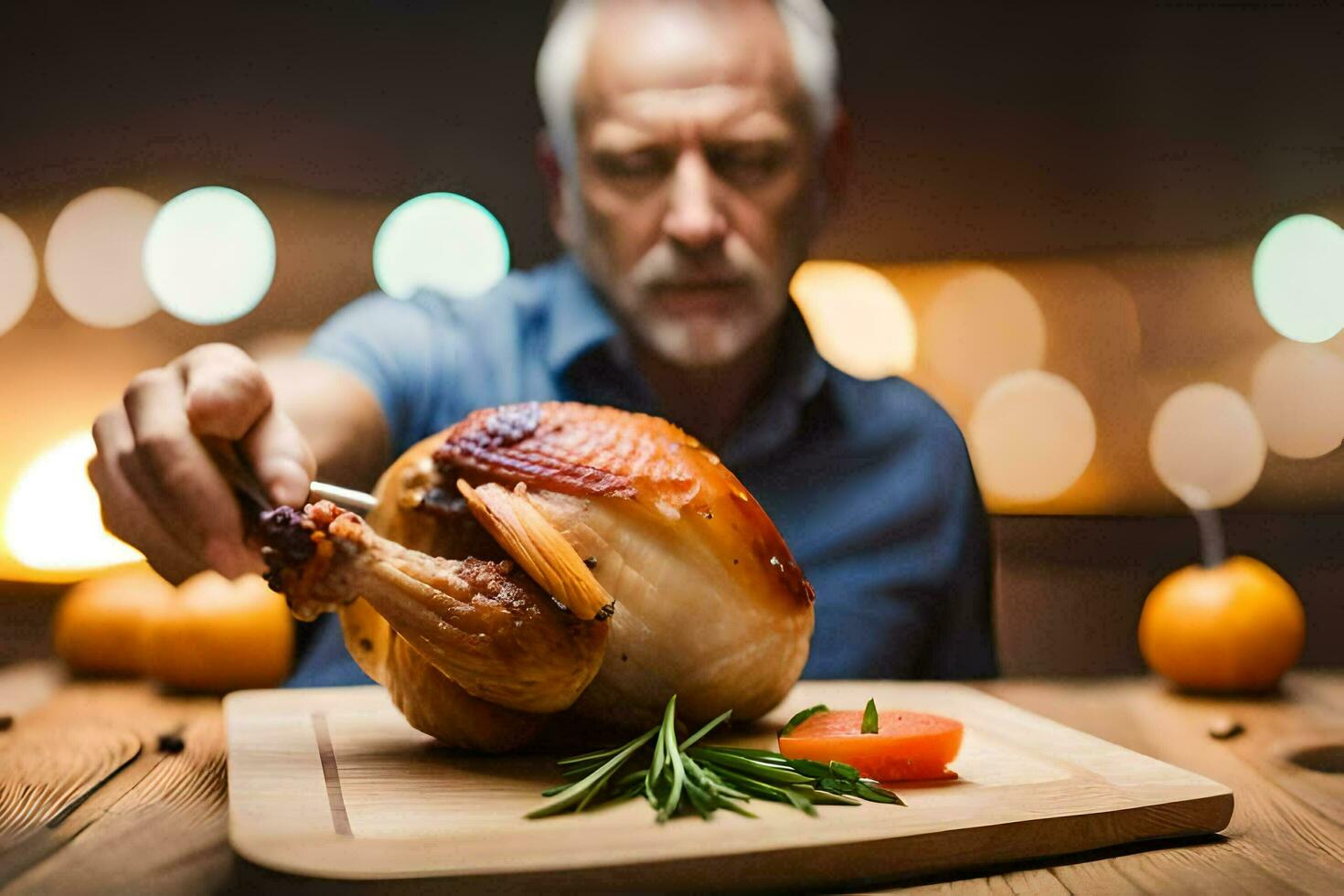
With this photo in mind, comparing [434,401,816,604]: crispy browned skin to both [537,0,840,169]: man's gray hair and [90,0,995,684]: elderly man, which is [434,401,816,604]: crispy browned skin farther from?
[537,0,840,169]: man's gray hair

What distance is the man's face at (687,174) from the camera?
2.13 m

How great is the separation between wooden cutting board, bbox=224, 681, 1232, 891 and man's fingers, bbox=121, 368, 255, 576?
25cm


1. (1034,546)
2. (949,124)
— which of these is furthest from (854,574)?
(949,124)

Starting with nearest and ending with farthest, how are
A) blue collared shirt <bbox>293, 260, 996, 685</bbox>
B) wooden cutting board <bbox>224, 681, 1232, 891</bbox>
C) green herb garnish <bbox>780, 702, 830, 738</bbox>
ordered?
1. wooden cutting board <bbox>224, 681, 1232, 891</bbox>
2. green herb garnish <bbox>780, 702, 830, 738</bbox>
3. blue collared shirt <bbox>293, 260, 996, 685</bbox>

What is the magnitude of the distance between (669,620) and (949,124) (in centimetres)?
147

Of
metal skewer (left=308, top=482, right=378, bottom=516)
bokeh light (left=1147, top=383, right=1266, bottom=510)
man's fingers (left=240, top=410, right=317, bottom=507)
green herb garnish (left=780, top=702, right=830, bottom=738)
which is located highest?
man's fingers (left=240, top=410, right=317, bottom=507)

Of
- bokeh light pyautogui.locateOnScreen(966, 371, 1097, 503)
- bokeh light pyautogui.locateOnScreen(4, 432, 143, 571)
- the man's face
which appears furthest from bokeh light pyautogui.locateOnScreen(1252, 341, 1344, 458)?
bokeh light pyautogui.locateOnScreen(4, 432, 143, 571)

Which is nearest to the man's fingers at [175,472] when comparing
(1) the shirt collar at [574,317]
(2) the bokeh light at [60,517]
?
(2) the bokeh light at [60,517]

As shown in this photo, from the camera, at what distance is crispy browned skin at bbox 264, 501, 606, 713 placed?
1086 mm

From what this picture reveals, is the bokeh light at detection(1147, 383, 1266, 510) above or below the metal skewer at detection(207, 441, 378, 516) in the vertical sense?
below

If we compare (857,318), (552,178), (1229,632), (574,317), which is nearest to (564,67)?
(552,178)

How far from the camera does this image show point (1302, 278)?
2.56 meters

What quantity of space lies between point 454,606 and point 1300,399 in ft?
7.20

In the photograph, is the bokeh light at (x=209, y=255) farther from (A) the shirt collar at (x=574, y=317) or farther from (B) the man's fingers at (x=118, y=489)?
(B) the man's fingers at (x=118, y=489)
